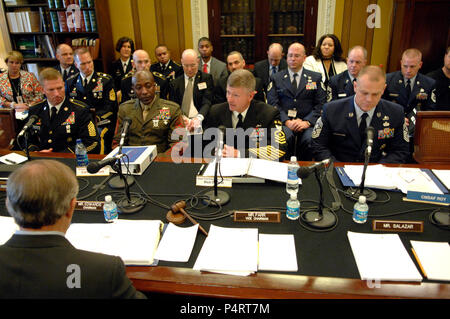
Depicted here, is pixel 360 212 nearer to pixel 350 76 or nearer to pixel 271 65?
pixel 350 76

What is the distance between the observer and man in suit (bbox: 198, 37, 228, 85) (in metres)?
4.49

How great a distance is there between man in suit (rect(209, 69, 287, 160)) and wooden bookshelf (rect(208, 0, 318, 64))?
8.96ft

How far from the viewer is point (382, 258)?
1.34 metres

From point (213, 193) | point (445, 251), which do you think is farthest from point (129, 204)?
point (445, 251)

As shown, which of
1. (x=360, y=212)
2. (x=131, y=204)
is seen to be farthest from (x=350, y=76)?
(x=131, y=204)

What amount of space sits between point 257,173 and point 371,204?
2.14ft

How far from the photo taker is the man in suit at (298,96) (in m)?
3.63

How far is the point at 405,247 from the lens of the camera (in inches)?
55.4

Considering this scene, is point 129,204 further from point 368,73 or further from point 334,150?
point 368,73

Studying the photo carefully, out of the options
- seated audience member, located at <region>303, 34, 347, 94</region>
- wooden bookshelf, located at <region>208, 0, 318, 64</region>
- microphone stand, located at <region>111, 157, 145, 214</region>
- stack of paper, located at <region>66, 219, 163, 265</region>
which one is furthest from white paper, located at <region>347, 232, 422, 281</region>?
wooden bookshelf, located at <region>208, 0, 318, 64</region>

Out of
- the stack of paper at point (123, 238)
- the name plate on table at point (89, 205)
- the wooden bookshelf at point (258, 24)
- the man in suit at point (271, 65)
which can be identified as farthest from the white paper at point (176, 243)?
the wooden bookshelf at point (258, 24)
